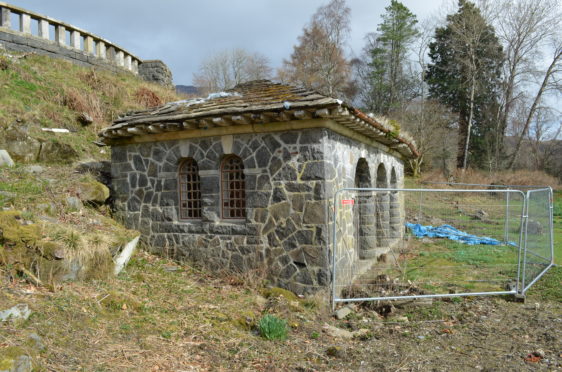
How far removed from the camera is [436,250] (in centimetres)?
1049

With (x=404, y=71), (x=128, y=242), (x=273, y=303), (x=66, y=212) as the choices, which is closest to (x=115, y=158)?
(x=66, y=212)

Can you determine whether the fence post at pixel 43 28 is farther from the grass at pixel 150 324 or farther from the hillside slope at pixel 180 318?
the grass at pixel 150 324

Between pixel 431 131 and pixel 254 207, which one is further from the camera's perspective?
pixel 431 131

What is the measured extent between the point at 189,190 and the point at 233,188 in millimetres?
1089

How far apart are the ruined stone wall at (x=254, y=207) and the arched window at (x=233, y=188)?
0.17 m

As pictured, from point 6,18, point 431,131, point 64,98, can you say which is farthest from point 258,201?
point 431,131

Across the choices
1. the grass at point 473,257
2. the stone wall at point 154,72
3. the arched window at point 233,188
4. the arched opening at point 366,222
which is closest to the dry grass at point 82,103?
the stone wall at point 154,72

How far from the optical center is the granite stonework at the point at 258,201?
21.8ft

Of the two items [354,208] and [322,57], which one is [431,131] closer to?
→ [322,57]

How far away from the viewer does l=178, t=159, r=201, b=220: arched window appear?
26.6 ft

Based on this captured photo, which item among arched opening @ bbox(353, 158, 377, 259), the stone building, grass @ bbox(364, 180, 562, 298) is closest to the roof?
the stone building

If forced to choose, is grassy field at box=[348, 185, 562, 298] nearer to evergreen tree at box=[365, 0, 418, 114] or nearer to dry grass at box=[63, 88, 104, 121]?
dry grass at box=[63, 88, 104, 121]

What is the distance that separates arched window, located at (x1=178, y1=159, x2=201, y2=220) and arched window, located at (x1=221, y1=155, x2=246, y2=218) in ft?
2.29

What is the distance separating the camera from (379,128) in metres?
8.13
